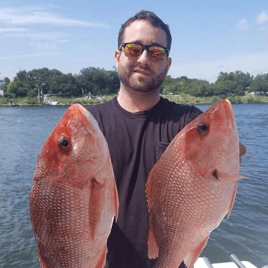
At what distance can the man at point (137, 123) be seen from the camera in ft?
7.91

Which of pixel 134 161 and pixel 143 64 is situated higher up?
pixel 143 64

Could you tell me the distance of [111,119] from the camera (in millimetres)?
2617

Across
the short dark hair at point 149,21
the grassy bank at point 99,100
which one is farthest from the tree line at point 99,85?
the short dark hair at point 149,21

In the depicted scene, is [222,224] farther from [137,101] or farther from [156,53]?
[156,53]

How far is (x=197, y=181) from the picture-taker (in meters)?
1.74

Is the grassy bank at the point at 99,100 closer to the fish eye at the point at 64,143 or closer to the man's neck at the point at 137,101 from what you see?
the man's neck at the point at 137,101

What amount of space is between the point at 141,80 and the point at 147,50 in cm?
24

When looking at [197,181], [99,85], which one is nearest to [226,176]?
[197,181]

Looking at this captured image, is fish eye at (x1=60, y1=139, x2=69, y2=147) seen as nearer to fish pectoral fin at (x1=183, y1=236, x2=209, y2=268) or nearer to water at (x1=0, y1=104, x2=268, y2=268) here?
fish pectoral fin at (x1=183, y1=236, x2=209, y2=268)

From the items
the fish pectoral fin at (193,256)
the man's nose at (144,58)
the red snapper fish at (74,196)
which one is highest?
the man's nose at (144,58)

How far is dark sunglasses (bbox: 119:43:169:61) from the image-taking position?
8.14 ft

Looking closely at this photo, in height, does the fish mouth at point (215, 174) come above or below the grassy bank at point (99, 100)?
above

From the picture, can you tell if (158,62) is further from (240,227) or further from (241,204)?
(241,204)

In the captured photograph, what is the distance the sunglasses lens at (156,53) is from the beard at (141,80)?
102mm
